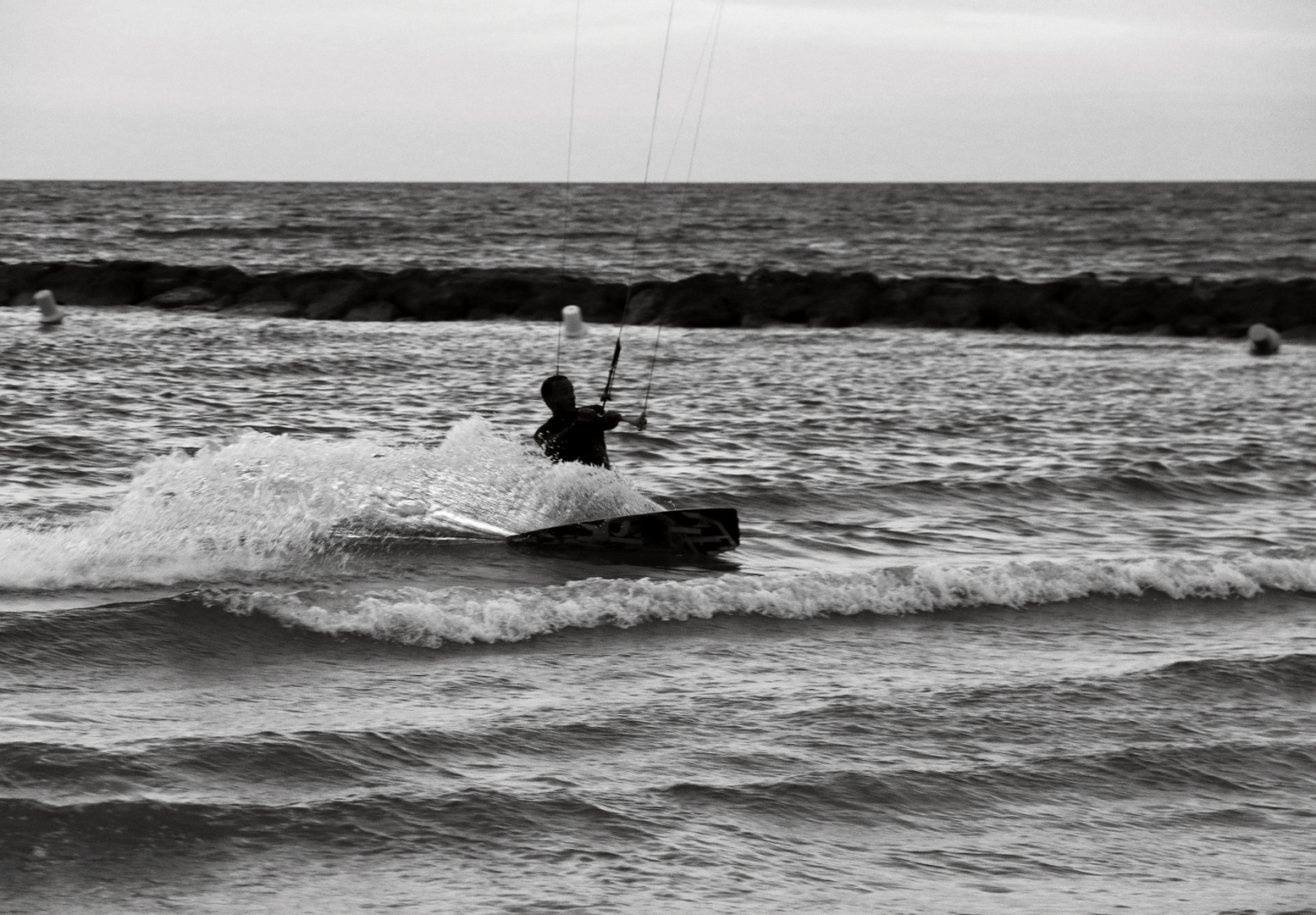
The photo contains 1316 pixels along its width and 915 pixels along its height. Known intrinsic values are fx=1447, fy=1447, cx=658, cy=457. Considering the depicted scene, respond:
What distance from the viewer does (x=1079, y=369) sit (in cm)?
2497

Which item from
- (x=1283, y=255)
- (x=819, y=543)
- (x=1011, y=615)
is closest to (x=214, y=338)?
(x=819, y=543)

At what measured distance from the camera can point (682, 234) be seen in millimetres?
61688

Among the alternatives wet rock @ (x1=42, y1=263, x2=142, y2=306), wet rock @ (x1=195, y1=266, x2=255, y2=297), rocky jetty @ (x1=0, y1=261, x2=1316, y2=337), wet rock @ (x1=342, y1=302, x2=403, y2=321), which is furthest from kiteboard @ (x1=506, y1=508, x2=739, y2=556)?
wet rock @ (x1=42, y1=263, x2=142, y2=306)

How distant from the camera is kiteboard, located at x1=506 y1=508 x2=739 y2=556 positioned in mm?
11250

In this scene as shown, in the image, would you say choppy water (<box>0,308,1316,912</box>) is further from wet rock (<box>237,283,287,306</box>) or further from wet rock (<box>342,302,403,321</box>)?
wet rock (<box>237,283,287,306</box>)

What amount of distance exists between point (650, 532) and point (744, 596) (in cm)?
190

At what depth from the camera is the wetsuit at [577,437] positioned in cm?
1151

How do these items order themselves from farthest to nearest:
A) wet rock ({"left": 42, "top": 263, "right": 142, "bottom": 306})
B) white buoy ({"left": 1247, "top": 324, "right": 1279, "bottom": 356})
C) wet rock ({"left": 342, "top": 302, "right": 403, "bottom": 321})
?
wet rock ({"left": 42, "top": 263, "right": 142, "bottom": 306}) → wet rock ({"left": 342, "top": 302, "right": 403, "bottom": 321}) → white buoy ({"left": 1247, "top": 324, "right": 1279, "bottom": 356})

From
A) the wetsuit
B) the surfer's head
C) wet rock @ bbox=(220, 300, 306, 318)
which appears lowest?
the wetsuit

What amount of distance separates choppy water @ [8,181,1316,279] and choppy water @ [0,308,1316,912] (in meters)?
16.3

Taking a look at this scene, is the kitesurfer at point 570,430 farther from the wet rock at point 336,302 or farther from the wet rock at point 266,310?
the wet rock at point 266,310

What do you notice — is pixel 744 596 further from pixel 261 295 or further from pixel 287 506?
pixel 261 295

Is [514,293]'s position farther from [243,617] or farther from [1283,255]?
[1283,255]

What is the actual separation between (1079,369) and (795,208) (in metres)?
63.3
